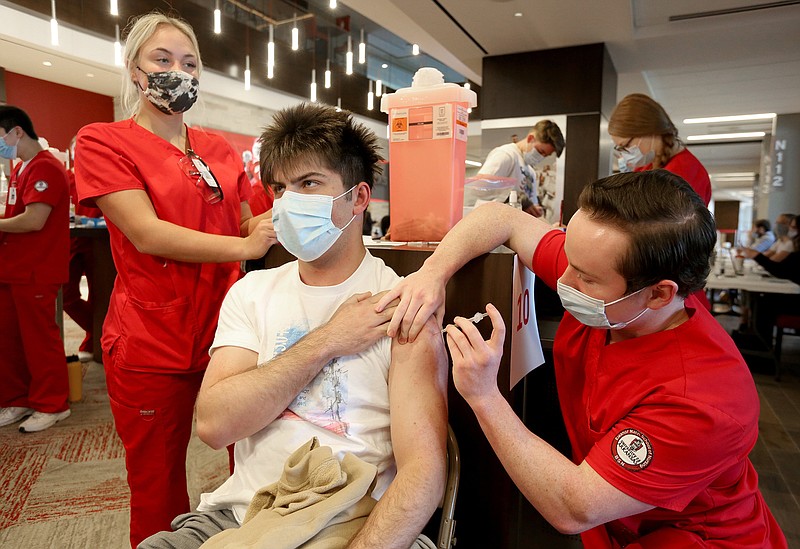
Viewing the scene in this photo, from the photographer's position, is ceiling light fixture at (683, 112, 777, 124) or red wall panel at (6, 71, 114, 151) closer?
red wall panel at (6, 71, 114, 151)

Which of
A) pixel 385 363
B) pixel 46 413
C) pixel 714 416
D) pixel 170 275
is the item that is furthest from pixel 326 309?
pixel 46 413

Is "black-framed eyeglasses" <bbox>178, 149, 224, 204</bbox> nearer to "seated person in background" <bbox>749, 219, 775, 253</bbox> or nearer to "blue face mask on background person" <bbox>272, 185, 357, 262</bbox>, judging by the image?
"blue face mask on background person" <bbox>272, 185, 357, 262</bbox>

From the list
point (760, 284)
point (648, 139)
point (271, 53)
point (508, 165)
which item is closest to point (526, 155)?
point (508, 165)

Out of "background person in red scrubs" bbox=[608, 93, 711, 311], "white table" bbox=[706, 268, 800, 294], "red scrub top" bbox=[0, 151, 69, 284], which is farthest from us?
"white table" bbox=[706, 268, 800, 294]

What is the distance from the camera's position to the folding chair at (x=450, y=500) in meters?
1.08

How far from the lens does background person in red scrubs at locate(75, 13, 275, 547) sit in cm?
139

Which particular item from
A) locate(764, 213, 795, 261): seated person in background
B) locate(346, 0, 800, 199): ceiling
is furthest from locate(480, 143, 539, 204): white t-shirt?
locate(764, 213, 795, 261): seated person in background

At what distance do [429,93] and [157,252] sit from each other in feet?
2.81

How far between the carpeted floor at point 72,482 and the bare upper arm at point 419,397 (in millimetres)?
1583

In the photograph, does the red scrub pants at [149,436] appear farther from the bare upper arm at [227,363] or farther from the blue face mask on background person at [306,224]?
the blue face mask on background person at [306,224]

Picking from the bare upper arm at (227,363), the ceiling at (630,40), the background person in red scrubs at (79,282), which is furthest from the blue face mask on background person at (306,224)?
the background person in red scrubs at (79,282)

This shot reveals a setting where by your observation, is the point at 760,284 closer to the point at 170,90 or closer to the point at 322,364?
the point at 322,364

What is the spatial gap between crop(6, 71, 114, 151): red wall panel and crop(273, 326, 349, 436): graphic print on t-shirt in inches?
307

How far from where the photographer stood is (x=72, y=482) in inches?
97.3
